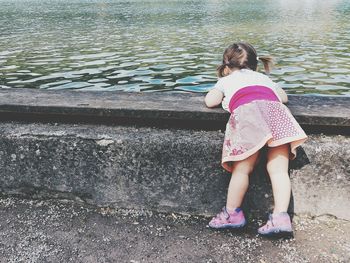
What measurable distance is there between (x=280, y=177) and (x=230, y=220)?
1.46 ft

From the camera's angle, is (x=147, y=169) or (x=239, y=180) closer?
(x=239, y=180)

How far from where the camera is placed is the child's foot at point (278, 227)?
8.68ft

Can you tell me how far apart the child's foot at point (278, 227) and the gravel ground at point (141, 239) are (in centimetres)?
5

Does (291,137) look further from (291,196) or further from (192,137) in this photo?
(192,137)

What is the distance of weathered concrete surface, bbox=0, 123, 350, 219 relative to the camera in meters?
2.87

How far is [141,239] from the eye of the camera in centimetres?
274

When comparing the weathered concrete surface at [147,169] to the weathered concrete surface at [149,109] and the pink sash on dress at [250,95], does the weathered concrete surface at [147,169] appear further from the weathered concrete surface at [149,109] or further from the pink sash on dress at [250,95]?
the pink sash on dress at [250,95]

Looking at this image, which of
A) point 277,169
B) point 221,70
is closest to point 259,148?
point 277,169

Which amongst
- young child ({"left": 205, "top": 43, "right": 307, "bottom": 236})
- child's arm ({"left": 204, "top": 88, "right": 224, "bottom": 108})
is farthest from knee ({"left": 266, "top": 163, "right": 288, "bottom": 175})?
child's arm ({"left": 204, "top": 88, "right": 224, "bottom": 108})

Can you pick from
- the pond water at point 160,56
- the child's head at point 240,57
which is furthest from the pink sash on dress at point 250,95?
the pond water at point 160,56

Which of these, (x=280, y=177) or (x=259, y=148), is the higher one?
(x=259, y=148)

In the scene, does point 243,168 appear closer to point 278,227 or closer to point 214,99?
point 278,227

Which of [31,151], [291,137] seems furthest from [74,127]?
[291,137]

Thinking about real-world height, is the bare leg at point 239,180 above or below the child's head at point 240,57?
below
